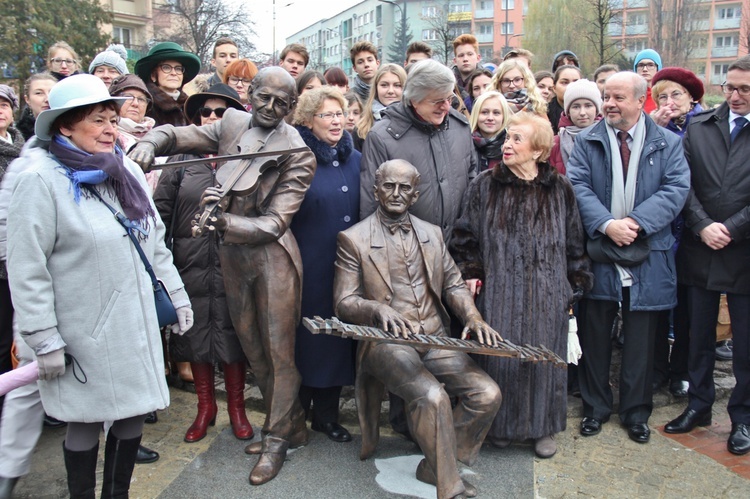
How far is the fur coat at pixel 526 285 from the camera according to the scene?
14.3ft

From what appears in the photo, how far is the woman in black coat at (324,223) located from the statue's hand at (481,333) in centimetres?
98

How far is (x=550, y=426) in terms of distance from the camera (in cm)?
443

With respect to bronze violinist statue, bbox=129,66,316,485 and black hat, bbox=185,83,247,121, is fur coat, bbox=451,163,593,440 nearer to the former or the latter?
bronze violinist statue, bbox=129,66,316,485

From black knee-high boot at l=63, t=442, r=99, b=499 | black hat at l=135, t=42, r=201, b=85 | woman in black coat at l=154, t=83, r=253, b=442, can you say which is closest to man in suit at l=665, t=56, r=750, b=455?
woman in black coat at l=154, t=83, r=253, b=442

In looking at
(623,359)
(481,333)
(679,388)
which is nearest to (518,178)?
(481,333)

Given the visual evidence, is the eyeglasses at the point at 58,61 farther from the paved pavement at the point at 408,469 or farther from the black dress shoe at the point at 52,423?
the paved pavement at the point at 408,469

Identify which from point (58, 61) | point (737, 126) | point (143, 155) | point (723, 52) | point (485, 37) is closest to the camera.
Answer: point (143, 155)

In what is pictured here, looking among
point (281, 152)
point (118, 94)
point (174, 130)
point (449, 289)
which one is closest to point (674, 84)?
point (449, 289)

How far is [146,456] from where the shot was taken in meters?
4.32

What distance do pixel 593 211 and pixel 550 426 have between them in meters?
1.45

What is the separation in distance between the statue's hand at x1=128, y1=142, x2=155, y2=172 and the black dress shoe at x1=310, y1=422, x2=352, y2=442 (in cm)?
218

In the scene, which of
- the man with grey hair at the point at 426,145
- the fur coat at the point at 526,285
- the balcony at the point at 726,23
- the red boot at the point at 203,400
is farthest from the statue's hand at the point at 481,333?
the balcony at the point at 726,23

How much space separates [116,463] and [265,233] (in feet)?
4.55

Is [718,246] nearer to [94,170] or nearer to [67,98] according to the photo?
[94,170]
